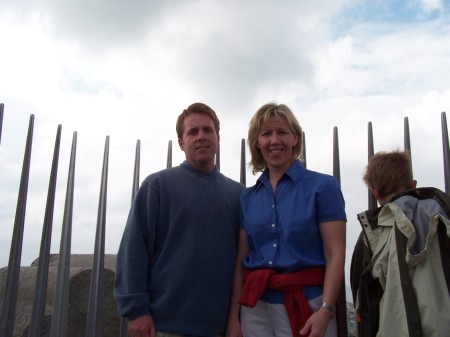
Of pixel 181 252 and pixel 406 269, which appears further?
pixel 181 252

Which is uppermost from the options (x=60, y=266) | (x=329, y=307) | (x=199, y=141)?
(x=199, y=141)

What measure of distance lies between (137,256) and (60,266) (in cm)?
125

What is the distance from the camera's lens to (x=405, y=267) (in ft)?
6.15

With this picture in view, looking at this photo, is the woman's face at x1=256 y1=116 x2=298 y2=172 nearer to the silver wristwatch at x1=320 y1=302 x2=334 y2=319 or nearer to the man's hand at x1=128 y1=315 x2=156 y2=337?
the silver wristwatch at x1=320 y1=302 x2=334 y2=319

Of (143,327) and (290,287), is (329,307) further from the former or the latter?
(143,327)

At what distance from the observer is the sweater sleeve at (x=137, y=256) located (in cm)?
196

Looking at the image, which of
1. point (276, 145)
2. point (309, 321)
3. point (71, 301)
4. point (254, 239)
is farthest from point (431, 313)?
point (71, 301)

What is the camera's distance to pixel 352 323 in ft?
9.70

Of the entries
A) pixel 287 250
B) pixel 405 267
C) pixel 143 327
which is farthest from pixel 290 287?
pixel 143 327

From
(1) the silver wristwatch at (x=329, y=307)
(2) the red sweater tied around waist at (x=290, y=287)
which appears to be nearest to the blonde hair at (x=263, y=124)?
(2) the red sweater tied around waist at (x=290, y=287)

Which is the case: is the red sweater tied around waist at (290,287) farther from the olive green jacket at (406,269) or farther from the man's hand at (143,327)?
the man's hand at (143,327)

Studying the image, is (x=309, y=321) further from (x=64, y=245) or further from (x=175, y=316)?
(x=64, y=245)

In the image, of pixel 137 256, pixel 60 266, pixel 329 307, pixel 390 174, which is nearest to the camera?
pixel 329 307

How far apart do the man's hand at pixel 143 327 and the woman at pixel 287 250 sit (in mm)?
345
